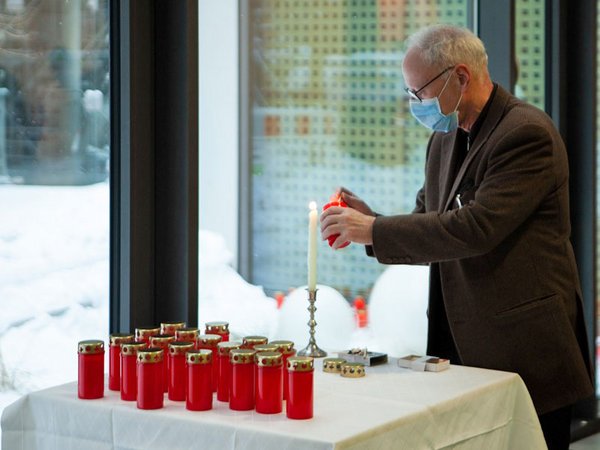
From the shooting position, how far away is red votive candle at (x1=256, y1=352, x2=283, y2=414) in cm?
191

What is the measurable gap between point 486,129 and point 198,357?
1.06 m

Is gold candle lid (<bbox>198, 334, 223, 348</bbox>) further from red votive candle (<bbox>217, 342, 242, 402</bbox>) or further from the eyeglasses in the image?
the eyeglasses

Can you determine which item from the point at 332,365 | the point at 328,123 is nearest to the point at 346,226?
the point at 332,365

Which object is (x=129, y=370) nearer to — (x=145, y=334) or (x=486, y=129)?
(x=145, y=334)

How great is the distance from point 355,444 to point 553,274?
954 mm

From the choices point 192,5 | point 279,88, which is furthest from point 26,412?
point 279,88

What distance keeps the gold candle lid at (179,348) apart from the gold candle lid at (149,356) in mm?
41

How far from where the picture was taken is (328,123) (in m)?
3.66

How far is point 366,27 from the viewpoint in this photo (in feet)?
12.5

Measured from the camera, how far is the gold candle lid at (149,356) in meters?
1.96

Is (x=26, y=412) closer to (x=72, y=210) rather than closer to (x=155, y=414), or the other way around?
(x=155, y=414)

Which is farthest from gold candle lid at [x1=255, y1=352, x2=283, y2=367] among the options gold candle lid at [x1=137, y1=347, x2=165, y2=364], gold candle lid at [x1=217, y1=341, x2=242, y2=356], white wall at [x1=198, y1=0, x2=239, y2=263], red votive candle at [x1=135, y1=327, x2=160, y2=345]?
white wall at [x1=198, y1=0, x2=239, y2=263]

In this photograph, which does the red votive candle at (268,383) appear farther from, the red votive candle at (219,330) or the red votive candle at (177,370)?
the red votive candle at (219,330)

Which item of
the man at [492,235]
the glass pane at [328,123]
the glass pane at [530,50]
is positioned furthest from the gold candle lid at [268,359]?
the glass pane at [530,50]
